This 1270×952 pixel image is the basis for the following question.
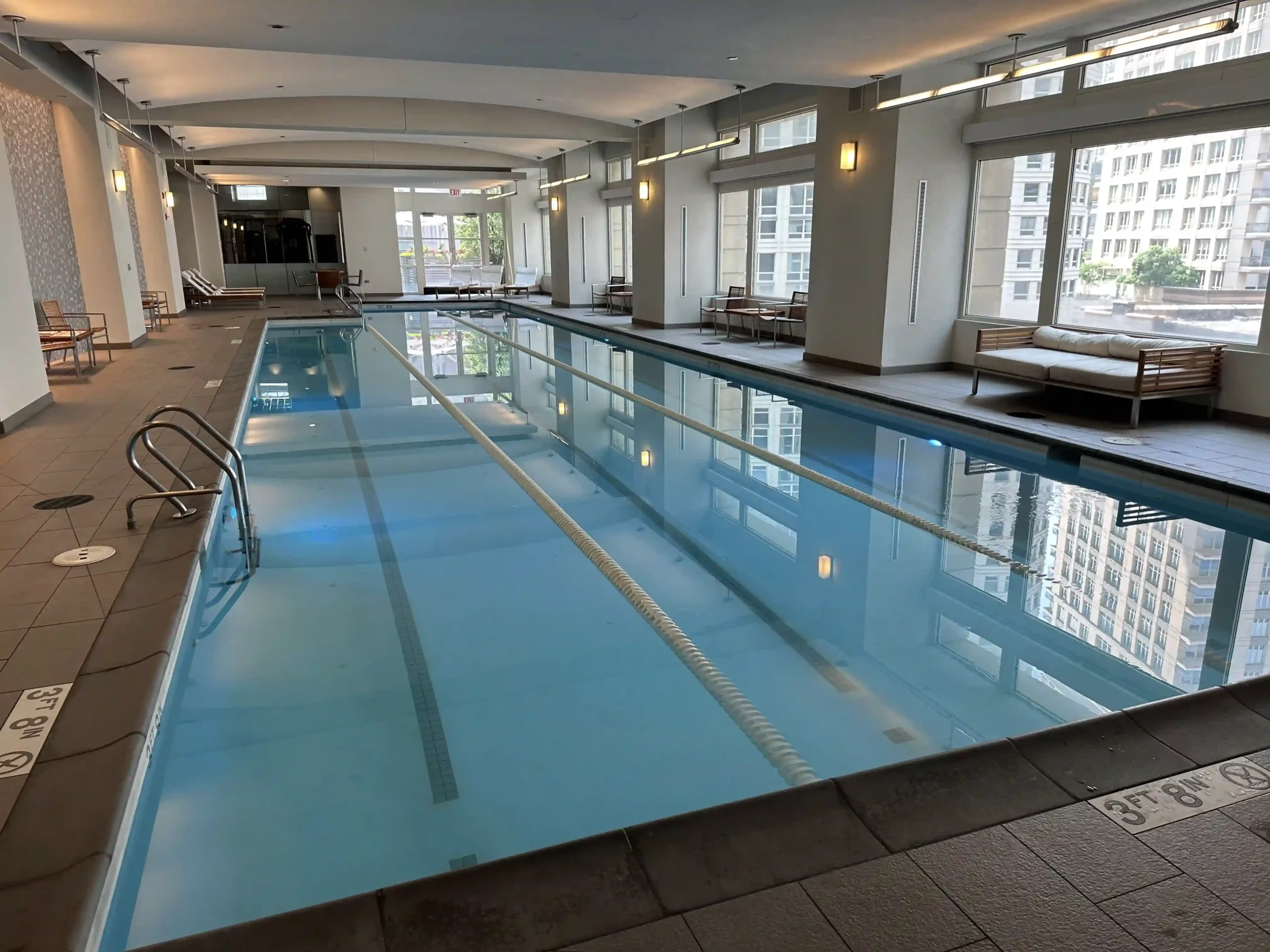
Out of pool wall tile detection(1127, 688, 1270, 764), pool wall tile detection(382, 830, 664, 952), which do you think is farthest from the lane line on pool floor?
pool wall tile detection(1127, 688, 1270, 764)

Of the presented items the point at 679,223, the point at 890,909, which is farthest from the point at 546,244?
the point at 890,909

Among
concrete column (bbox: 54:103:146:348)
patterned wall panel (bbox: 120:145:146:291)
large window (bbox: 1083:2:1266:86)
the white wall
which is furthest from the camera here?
the white wall

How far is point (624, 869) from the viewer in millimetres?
2090

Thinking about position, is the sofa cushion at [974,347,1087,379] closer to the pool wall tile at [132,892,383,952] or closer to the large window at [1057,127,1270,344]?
the large window at [1057,127,1270,344]

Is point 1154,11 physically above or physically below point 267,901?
above

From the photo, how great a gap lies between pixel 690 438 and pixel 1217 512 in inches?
160

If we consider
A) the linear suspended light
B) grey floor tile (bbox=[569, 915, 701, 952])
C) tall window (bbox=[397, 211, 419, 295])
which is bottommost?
grey floor tile (bbox=[569, 915, 701, 952])

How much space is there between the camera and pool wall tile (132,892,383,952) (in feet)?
6.09

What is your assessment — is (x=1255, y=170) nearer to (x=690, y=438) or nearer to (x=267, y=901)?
(x=690, y=438)

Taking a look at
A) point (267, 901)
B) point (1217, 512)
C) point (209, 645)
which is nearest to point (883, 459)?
point (1217, 512)

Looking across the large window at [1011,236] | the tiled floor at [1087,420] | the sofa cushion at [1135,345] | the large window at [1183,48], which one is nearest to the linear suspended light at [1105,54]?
the large window at [1183,48]

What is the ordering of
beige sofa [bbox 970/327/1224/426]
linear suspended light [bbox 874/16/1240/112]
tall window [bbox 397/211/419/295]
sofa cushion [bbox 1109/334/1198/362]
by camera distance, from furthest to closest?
tall window [bbox 397/211/419/295] → sofa cushion [bbox 1109/334/1198/362] → beige sofa [bbox 970/327/1224/426] → linear suspended light [bbox 874/16/1240/112]

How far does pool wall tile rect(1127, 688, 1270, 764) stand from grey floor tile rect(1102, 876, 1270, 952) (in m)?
0.65

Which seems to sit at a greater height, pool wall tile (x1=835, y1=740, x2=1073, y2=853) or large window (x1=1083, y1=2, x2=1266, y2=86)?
large window (x1=1083, y1=2, x2=1266, y2=86)
